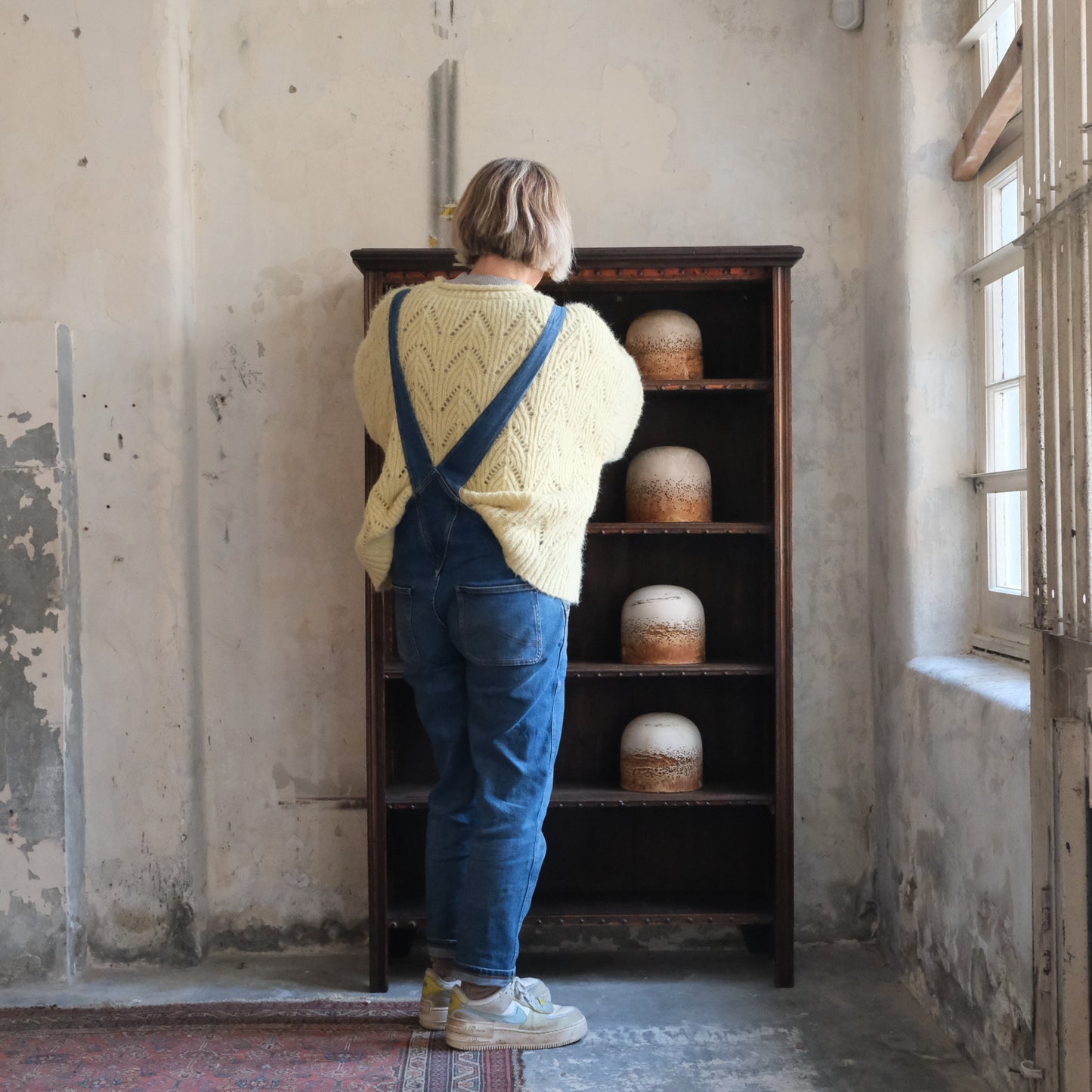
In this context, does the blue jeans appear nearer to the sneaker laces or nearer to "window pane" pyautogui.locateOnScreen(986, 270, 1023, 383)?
the sneaker laces

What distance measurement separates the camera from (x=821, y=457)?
2.88 metres

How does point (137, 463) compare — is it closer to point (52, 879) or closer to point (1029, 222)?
point (52, 879)

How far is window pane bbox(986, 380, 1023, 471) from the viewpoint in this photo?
243cm

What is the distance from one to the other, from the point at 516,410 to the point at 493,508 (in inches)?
7.6

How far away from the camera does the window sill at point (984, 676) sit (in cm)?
205

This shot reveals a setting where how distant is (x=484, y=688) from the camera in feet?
6.79

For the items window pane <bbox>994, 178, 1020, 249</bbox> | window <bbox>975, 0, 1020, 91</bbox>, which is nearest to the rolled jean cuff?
window pane <bbox>994, 178, 1020, 249</bbox>

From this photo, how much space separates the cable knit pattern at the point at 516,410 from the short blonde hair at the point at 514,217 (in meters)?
0.09

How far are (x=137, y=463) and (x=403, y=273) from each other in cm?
88

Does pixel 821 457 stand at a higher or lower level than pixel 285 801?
higher

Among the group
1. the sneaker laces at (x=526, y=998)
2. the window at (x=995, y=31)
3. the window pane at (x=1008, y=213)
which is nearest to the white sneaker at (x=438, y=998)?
the sneaker laces at (x=526, y=998)

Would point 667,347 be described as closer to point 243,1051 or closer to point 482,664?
point 482,664

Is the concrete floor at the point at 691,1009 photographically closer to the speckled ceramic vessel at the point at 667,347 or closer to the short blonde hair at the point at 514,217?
the speckled ceramic vessel at the point at 667,347

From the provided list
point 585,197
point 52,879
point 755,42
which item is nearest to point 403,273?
point 585,197
